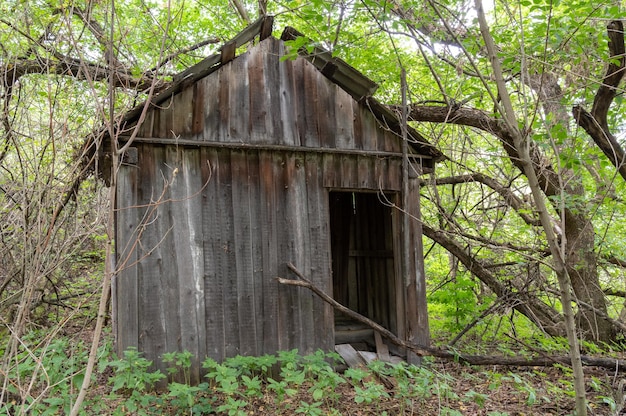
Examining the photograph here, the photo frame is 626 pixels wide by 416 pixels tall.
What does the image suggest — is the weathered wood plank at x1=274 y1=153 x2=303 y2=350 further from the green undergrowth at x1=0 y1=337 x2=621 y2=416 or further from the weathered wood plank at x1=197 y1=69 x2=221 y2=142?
the weathered wood plank at x1=197 y1=69 x2=221 y2=142

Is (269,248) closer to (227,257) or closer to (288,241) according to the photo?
(288,241)

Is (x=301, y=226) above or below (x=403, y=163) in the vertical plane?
below

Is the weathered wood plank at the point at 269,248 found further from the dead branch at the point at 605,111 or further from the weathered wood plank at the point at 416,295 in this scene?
the dead branch at the point at 605,111

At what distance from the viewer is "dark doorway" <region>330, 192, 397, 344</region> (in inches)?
284

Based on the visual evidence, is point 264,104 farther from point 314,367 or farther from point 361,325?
point 361,325

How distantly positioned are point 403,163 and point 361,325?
8.56 ft

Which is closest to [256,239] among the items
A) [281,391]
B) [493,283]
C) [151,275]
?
[151,275]

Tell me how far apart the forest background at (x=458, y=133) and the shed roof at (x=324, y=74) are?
303mm

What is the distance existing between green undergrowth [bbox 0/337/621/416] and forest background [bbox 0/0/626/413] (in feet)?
1.20

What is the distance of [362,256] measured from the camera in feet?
26.2

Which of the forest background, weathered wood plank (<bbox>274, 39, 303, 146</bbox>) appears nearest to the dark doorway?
the forest background

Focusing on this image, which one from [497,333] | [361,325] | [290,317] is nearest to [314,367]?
[290,317]

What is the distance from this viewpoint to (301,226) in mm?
5598

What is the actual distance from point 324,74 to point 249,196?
1858mm
